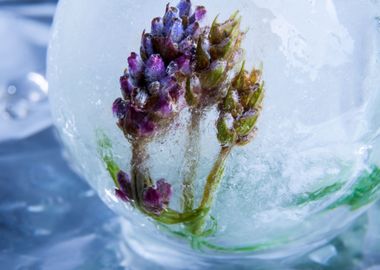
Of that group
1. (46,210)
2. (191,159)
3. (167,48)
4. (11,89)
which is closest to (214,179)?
(191,159)

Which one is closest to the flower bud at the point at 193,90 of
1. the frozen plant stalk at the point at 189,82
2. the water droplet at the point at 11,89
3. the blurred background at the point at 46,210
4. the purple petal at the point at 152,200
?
the frozen plant stalk at the point at 189,82

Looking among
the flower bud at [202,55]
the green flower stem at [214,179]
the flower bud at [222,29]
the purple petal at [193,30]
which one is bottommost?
the green flower stem at [214,179]

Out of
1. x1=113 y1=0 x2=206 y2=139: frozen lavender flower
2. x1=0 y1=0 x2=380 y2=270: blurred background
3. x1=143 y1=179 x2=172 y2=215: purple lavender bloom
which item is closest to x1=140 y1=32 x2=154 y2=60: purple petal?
x1=113 y1=0 x2=206 y2=139: frozen lavender flower

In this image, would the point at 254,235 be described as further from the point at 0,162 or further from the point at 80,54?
the point at 0,162

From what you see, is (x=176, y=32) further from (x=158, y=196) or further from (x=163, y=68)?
(x=158, y=196)

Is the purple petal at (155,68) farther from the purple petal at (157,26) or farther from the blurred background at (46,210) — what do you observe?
the blurred background at (46,210)

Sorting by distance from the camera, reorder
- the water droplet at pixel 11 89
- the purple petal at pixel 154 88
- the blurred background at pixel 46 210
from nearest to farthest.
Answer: the purple petal at pixel 154 88, the blurred background at pixel 46 210, the water droplet at pixel 11 89

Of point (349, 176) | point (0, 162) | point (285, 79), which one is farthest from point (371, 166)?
point (0, 162)
